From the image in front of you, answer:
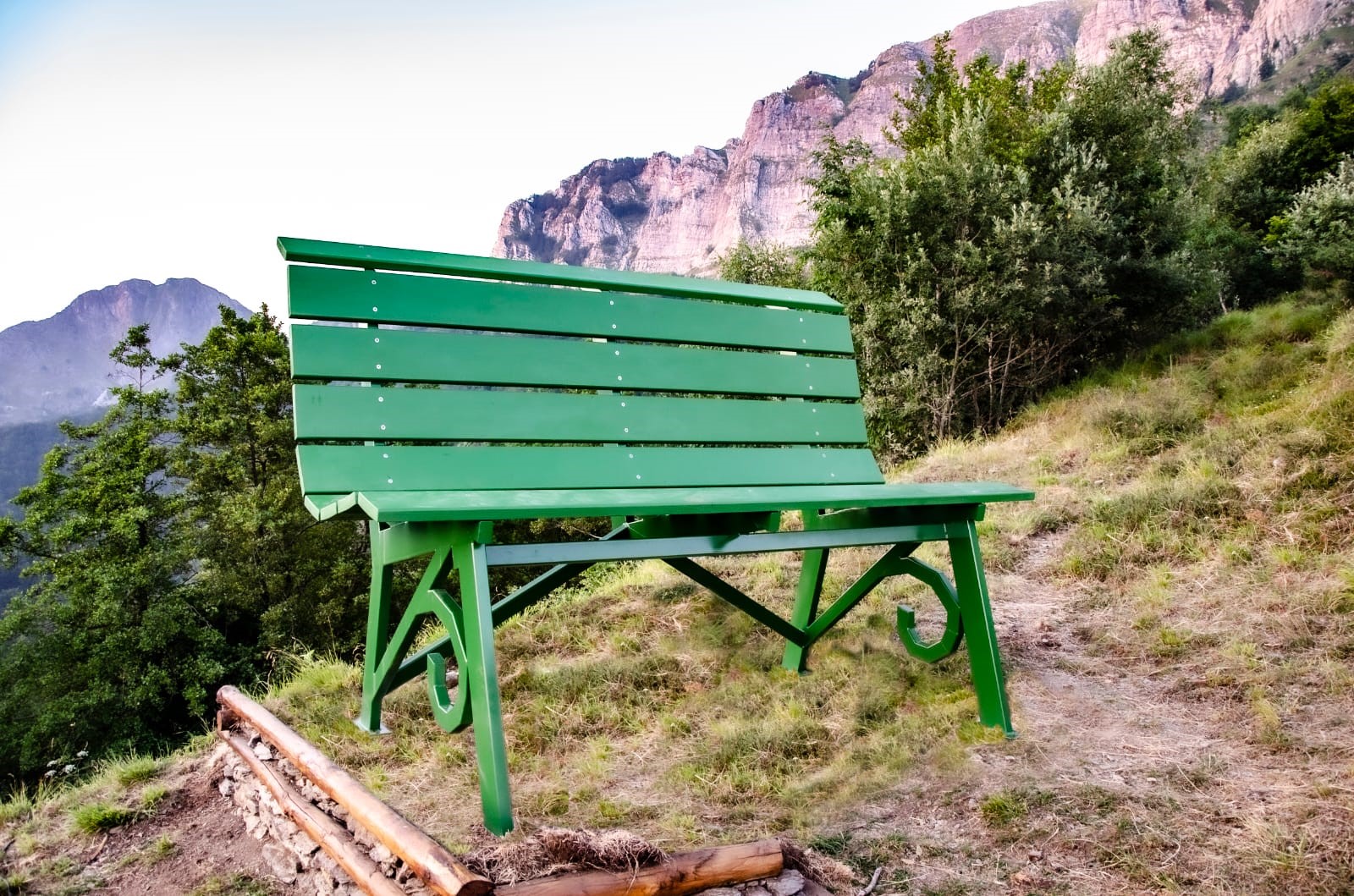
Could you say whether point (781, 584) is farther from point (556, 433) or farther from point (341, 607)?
point (341, 607)

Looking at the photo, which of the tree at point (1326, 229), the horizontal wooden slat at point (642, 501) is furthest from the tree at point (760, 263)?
the horizontal wooden slat at point (642, 501)

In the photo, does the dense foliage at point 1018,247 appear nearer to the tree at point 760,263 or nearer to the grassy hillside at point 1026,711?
the grassy hillside at point 1026,711

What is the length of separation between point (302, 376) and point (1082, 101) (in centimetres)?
1091

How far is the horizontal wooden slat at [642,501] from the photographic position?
164 centimetres

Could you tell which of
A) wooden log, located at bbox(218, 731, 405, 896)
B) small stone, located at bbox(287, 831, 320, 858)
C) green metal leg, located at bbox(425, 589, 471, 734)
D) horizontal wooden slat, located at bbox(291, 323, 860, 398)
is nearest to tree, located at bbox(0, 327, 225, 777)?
wooden log, located at bbox(218, 731, 405, 896)

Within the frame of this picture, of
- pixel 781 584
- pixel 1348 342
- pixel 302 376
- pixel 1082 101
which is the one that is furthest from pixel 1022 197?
pixel 302 376

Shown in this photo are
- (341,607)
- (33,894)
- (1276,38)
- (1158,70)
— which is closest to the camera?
(33,894)

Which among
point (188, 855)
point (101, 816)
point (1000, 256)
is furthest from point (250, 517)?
point (188, 855)

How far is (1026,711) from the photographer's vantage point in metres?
2.69

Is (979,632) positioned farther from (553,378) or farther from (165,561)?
(165,561)

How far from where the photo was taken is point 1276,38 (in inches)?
3088

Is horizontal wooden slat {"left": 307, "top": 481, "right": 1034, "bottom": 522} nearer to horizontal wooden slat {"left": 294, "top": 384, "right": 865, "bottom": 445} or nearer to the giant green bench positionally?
the giant green bench

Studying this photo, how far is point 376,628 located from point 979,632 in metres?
1.89

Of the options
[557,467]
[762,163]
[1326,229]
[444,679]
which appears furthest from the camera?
[762,163]
